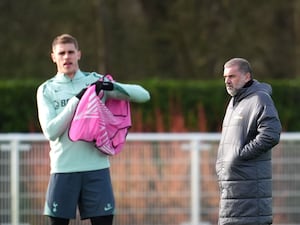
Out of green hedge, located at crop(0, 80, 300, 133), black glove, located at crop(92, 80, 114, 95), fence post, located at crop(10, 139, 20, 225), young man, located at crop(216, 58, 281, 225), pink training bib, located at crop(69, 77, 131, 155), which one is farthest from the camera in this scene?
green hedge, located at crop(0, 80, 300, 133)

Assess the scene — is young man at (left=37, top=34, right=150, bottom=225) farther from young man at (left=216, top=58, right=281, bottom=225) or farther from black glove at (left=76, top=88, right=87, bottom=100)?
young man at (left=216, top=58, right=281, bottom=225)

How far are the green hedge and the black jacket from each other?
5.72 metres

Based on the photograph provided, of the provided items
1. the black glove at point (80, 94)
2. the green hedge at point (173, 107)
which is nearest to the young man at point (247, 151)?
the black glove at point (80, 94)

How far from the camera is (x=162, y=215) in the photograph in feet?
34.7

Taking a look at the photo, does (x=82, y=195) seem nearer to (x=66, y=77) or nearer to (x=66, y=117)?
(x=66, y=117)

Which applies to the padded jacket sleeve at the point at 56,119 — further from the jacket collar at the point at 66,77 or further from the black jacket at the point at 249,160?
the black jacket at the point at 249,160

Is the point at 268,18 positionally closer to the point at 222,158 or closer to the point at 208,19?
the point at 208,19

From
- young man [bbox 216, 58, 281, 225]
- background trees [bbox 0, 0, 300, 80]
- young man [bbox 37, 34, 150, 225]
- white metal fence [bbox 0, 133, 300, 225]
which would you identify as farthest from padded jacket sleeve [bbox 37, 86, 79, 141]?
background trees [bbox 0, 0, 300, 80]

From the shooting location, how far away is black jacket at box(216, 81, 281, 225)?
654cm

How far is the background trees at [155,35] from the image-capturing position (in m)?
20.7

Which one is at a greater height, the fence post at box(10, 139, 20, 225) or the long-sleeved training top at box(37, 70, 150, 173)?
the long-sleeved training top at box(37, 70, 150, 173)

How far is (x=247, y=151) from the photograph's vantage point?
21.4ft

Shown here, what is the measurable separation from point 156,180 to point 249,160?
4009mm

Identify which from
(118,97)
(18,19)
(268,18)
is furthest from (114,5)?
(118,97)
